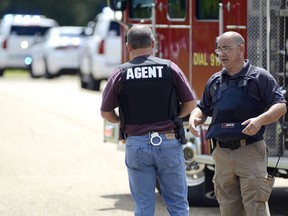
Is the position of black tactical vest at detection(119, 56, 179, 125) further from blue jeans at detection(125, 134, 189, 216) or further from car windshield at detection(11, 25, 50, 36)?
car windshield at detection(11, 25, 50, 36)

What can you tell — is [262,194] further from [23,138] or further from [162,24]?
[23,138]

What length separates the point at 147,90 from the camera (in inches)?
271

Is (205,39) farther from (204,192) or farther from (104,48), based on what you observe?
(104,48)

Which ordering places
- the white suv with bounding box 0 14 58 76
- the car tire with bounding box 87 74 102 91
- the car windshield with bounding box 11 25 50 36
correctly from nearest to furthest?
the car tire with bounding box 87 74 102 91
the white suv with bounding box 0 14 58 76
the car windshield with bounding box 11 25 50 36

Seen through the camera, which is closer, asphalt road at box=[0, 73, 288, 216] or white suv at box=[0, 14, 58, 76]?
asphalt road at box=[0, 73, 288, 216]

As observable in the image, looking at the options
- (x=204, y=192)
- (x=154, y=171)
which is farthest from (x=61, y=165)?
(x=154, y=171)

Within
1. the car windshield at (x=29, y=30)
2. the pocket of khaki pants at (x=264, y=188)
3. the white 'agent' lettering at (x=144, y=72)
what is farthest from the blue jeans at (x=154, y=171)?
the car windshield at (x=29, y=30)

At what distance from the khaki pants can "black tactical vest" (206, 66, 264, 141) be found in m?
0.11

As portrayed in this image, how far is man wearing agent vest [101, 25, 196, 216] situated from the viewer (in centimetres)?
689

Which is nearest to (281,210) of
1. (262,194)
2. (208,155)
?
(208,155)

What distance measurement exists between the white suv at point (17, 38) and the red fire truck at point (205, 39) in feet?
81.6

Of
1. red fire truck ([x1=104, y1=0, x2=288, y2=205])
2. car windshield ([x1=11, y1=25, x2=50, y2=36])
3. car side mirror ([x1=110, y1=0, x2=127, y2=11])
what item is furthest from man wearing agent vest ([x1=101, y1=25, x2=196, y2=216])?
car windshield ([x1=11, y1=25, x2=50, y2=36])

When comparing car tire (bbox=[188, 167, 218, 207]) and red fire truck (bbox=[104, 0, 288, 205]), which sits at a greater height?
red fire truck (bbox=[104, 0, 288, 205])

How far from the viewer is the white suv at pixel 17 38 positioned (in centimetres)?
3606
